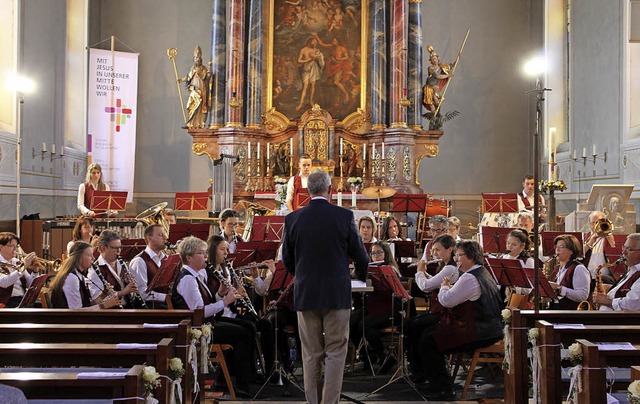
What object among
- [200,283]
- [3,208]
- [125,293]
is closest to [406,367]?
[200,283]

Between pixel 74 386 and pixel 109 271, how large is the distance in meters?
3.66

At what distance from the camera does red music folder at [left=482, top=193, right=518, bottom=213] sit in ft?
44.2

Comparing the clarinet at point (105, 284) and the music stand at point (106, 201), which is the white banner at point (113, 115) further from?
the clarinet at point (105, 284)

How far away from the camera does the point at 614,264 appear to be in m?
8.41

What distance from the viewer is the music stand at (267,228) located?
32.4 feet

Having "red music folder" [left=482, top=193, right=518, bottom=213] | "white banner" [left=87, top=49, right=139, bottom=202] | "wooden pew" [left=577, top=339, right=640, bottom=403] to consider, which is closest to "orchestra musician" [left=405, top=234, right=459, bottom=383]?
"wooden pew" [left=577, top=339, right=640, bottom=403]

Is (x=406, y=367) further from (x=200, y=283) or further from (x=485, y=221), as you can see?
(x=485, y=221)

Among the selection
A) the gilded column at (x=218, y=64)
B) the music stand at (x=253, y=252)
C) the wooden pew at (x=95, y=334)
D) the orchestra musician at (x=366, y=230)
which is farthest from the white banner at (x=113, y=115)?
the wooden pew at (x=95, y=334)

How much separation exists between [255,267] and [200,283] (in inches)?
39.0

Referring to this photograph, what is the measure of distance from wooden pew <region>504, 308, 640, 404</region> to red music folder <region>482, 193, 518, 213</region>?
7766 mm

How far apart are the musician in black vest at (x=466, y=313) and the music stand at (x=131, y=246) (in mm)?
3484

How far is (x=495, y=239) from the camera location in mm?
9156

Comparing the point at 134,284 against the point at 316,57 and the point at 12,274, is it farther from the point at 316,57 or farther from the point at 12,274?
the point at 316,57

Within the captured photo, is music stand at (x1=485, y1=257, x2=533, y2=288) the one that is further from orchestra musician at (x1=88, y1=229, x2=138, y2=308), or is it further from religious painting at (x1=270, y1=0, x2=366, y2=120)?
religious painting at (x1=270, y1=0, x2=366, y2=120)
